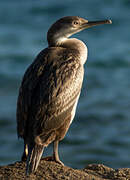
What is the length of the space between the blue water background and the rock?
7235 mm

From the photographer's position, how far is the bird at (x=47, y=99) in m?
9.28

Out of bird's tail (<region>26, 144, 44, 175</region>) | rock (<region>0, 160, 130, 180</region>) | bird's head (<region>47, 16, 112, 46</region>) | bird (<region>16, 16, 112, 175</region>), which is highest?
bird's head (<region>47, 16, 112, 46</region>)

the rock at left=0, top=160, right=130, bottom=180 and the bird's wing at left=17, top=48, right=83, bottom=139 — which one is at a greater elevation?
the bird's wing at left=17, top=48, right=83, bottom=139

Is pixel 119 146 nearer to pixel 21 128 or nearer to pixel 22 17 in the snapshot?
pixel 21 128

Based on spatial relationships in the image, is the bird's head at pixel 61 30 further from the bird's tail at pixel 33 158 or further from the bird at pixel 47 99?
the bird's tail at pixel 33 158

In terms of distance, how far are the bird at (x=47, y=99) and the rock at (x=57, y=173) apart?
0.67ft

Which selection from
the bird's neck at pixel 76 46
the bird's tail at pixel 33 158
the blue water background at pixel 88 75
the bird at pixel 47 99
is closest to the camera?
the bird's tail at pixel 33 158

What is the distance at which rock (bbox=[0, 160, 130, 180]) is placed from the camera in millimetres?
8984

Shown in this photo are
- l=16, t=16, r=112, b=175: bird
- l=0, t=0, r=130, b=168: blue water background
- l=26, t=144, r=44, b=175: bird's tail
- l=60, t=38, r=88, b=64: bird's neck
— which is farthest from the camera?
l=0, t=0, r=130, b=168: blue water background

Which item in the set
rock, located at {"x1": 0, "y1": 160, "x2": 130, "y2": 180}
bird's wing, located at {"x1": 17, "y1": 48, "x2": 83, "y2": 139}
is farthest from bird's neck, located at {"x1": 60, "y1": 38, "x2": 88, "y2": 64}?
rock, located at {"x1": 0, "y1": 160, "x2": 130, "y2": 180}

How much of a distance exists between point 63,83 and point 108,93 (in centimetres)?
1085

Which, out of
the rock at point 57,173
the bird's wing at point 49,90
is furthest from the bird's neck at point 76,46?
the rock at point 57,173

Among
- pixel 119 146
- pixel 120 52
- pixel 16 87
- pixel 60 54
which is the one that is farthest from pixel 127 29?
pixel 60 54

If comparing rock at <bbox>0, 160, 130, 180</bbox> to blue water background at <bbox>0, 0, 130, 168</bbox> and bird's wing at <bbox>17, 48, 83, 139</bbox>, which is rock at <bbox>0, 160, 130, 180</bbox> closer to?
bird's wing at <bbox>17, 48, 83, 139</bbox>
